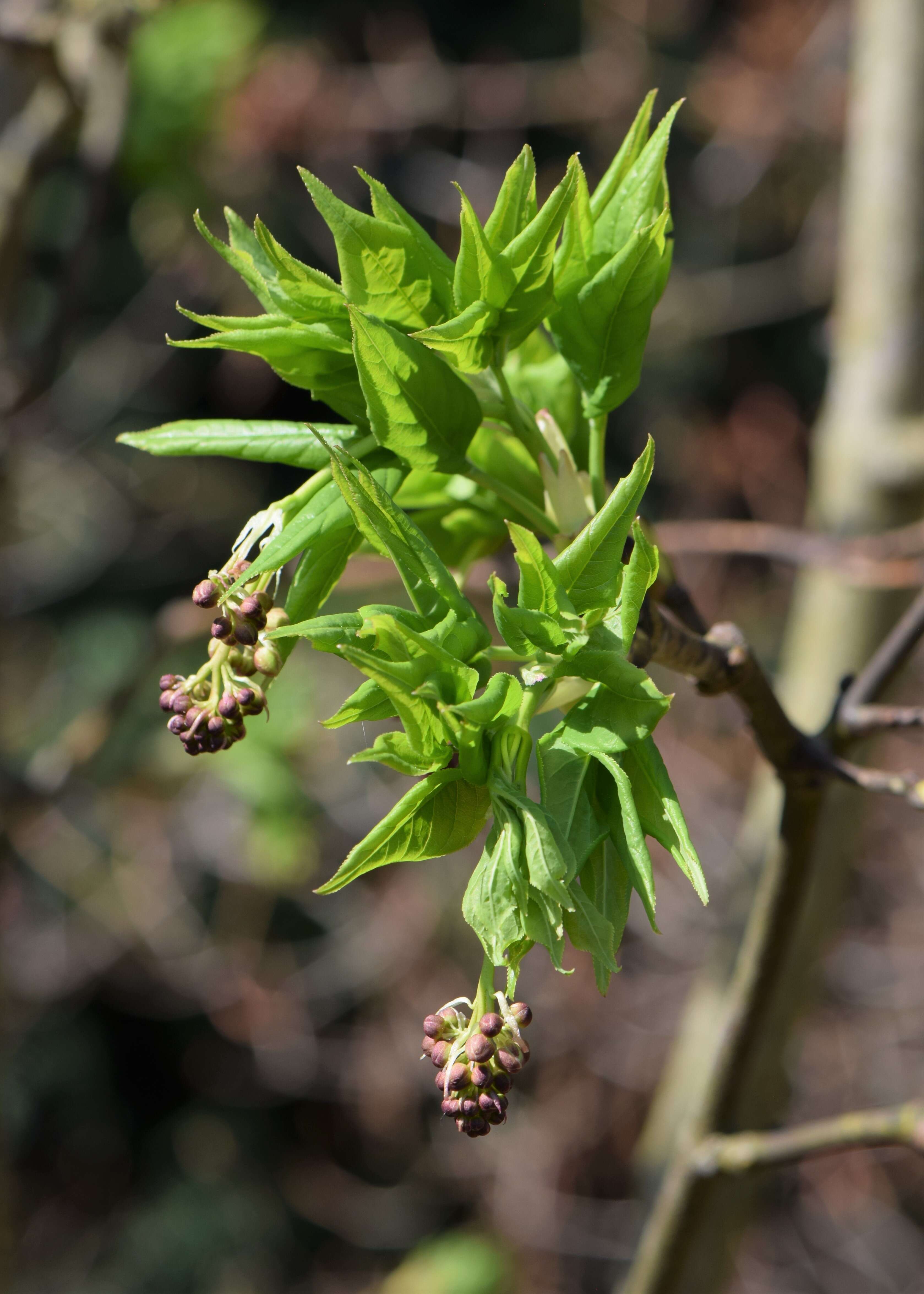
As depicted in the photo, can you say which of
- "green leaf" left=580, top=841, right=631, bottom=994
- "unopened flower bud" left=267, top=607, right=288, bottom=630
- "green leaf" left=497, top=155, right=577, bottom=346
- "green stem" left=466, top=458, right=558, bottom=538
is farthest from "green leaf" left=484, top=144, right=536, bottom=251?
"green leaf" left=580, top=841, right=631, bottom=994

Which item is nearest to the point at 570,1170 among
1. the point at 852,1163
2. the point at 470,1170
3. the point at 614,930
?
the point at 470,1170

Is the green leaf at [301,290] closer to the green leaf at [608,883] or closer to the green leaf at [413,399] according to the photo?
the green leaf at [413,399]

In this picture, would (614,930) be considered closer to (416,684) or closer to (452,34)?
(416,684)

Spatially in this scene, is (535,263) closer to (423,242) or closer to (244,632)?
(423,242)

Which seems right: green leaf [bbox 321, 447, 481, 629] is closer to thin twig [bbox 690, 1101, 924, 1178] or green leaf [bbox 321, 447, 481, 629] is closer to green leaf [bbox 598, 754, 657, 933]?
green leaf [bbox 598, 754, 657, 933]

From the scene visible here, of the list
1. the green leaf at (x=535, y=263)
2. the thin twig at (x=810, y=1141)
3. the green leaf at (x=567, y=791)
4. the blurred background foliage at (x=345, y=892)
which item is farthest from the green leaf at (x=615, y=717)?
the blurred background foliage at (x=345, y=892)
